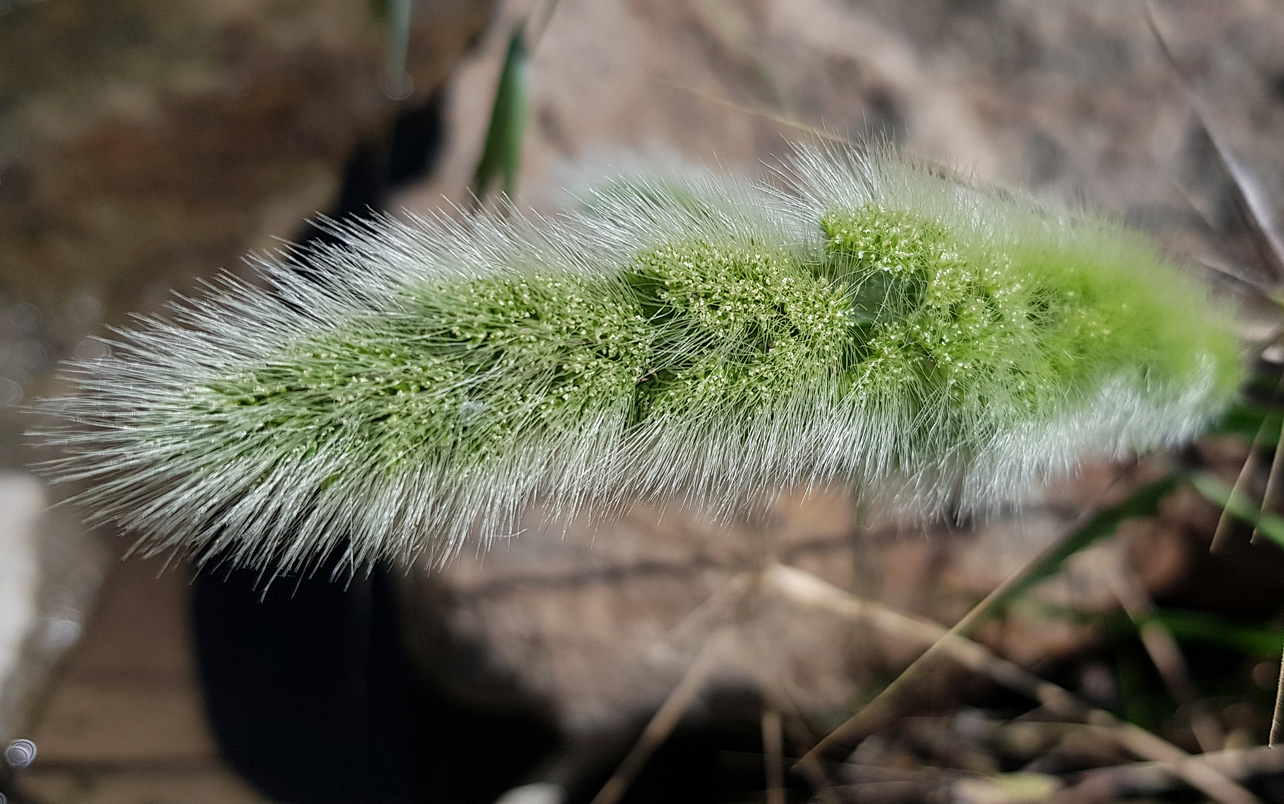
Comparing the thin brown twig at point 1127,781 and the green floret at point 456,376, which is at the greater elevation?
the green floret at point 456,376

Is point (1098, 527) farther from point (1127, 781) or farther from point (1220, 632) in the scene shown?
point (1127, 781)

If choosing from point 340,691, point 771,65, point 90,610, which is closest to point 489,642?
point 340,691

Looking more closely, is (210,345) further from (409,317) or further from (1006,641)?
(1006,641)

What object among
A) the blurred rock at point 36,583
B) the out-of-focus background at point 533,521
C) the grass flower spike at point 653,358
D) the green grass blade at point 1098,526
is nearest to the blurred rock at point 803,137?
Answer: the out-of-focus background at point 533,521

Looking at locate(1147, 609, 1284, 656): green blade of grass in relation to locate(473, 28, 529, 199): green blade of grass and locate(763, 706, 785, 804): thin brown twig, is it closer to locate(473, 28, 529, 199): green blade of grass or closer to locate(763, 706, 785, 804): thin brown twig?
locate(763, 706, 785, 804): thin brown twig

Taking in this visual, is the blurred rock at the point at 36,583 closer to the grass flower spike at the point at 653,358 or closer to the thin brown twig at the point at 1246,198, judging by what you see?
the grass flower spike at the point at 653,358

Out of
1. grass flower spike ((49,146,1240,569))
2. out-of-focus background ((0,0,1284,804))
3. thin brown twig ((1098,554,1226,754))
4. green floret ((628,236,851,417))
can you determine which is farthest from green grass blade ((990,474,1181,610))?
green floret ((628,236,851,417))
